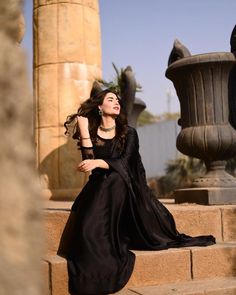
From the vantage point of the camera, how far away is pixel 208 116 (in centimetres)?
521

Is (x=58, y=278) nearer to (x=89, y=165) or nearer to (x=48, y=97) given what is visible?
(x=89, y=165)

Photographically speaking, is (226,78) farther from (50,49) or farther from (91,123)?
(50,49)

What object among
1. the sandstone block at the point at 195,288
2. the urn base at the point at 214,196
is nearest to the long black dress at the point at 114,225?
the sandstone block at the point at 195,288

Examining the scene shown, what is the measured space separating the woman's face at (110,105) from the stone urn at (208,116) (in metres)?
1.50

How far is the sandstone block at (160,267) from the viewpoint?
10.9 ft

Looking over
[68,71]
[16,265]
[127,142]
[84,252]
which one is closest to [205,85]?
[127,142]

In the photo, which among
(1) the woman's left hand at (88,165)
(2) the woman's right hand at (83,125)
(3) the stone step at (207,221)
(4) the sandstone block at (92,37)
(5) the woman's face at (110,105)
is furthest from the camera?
(4) the sandstone block at (92,37)

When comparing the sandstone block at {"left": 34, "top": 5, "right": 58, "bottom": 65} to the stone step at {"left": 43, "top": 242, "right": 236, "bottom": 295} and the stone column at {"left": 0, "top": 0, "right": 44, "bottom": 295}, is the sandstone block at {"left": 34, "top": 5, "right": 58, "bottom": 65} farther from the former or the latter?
the stone column at {"left": 0, "top": 0, "right": 44, "bottom": 295}

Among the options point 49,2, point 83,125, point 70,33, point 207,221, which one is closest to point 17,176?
point 83,125

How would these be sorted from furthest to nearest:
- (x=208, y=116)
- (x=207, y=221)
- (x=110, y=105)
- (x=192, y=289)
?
(x=208, y=116), (x=207, y=221), (x=110, y=105), (x=192, y=289)

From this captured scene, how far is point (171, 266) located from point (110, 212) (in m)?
0.65

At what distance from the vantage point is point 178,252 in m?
3.46

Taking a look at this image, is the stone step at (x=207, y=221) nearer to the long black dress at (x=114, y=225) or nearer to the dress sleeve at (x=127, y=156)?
the long black dress at (x=114, y=225)

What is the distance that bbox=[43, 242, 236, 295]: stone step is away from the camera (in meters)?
3.15
